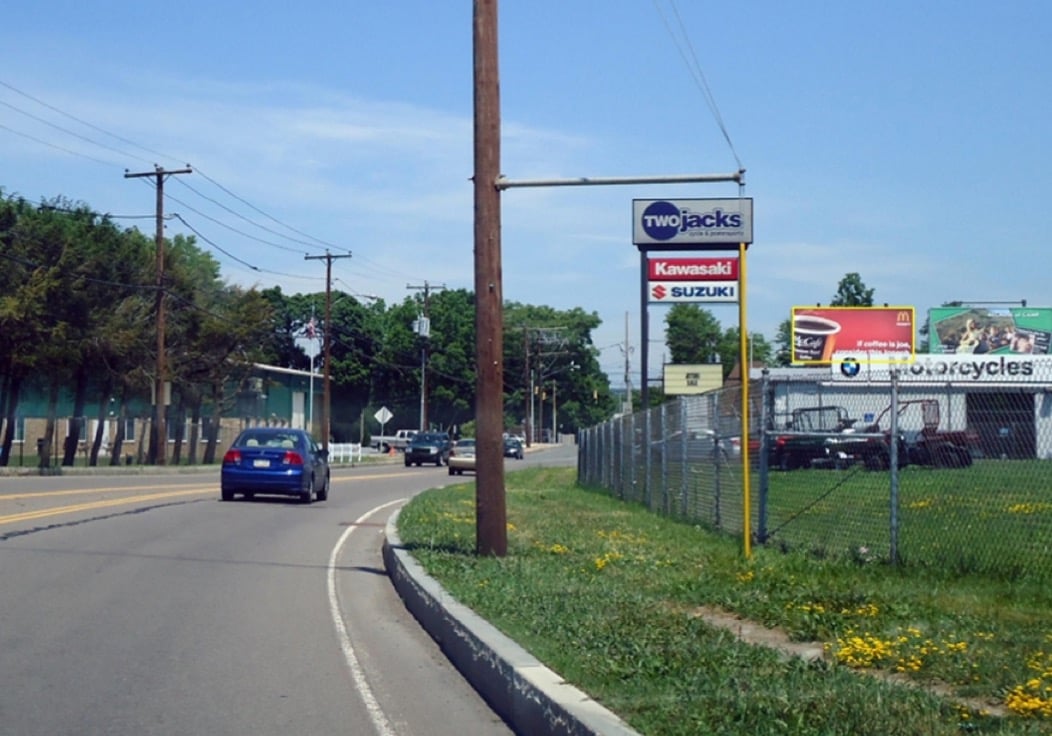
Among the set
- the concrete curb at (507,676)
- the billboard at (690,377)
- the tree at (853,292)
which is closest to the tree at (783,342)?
the tree at (853,292)

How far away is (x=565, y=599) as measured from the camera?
10.6 m

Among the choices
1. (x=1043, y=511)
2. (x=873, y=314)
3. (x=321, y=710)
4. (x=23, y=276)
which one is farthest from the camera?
(x=873, y=314)

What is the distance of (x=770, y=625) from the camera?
9.64m

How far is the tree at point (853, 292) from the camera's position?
78250 mm

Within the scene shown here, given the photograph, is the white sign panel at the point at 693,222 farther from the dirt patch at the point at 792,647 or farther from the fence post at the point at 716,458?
the dirt patch at the point at 792,647

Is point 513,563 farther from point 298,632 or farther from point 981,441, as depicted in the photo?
point 981,441

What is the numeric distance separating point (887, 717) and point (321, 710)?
3537 mm

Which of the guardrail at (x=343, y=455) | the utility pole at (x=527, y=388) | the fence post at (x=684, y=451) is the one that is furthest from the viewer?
the utility pole at (x=527, y=388)

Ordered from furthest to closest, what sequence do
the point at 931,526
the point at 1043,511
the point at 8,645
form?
1. the point at 931,526
2. the point at 1043,511
3. the point at 8,645

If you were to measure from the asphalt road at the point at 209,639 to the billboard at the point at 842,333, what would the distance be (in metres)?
46.6

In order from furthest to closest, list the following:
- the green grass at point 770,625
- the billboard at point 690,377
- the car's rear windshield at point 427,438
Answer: the car's rear windshield at point 427,438 → the billboard at point 690,377 → the green grass at point 770,625

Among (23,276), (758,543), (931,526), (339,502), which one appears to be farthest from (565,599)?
(23,276)

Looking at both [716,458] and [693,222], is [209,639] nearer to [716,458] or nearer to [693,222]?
[716,458]

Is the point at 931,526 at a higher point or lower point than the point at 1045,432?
lower
